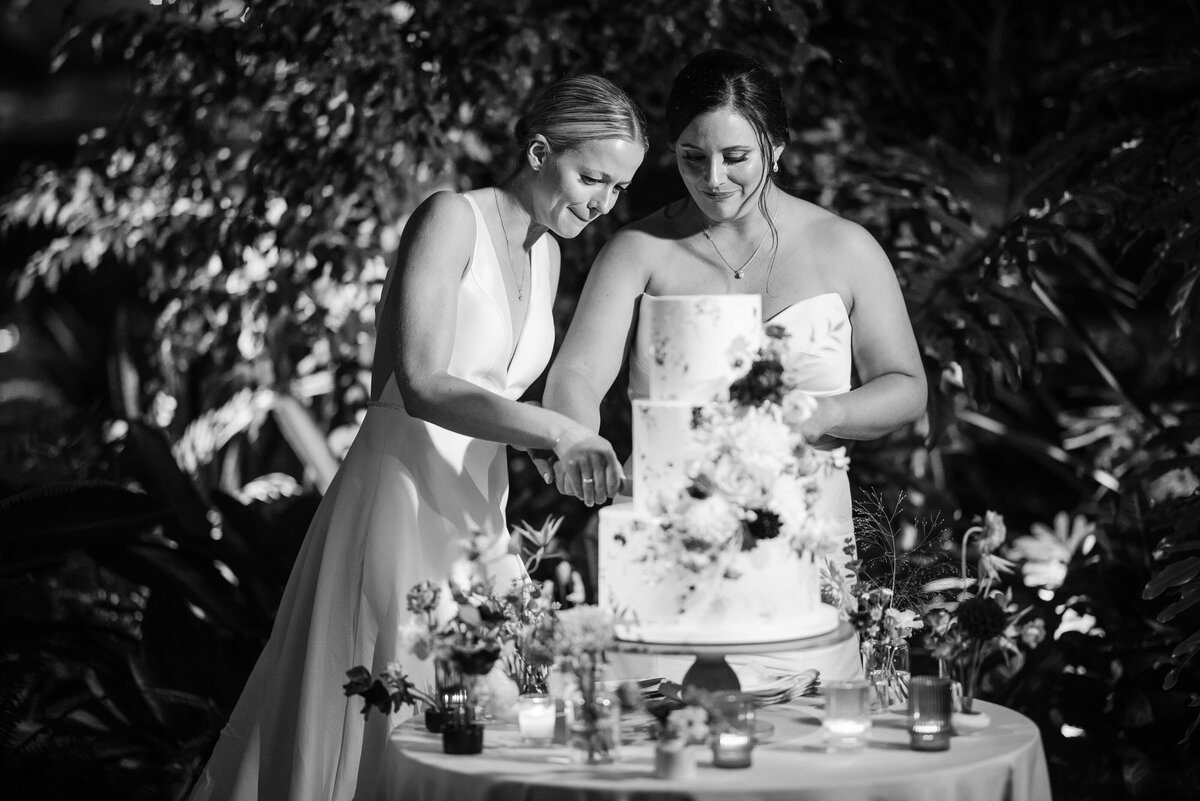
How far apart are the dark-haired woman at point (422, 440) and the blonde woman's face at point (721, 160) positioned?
0.35 ft

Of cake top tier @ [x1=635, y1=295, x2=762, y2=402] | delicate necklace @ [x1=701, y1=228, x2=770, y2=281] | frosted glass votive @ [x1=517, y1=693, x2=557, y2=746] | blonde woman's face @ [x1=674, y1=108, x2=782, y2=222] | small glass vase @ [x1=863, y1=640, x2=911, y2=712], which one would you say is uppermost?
blonde woman's face @ [x1=674, y1=108, x2=782, y2=222]

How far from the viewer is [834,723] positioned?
→ 89.0 inches

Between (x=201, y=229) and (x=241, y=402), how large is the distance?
1.18 m

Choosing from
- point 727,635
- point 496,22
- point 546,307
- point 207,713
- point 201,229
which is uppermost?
point 496,22

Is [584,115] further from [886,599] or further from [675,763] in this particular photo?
[675,763]

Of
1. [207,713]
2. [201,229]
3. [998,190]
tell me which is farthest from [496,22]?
[207,713]

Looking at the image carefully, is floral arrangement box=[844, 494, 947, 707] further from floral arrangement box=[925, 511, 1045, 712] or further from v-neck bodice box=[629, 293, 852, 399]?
v-neck bodice box=[629, 293, 852, 399]

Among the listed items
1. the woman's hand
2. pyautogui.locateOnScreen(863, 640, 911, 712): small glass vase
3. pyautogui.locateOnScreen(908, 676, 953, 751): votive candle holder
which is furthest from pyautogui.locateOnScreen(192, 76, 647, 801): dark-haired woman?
pyautogui.locateOnScreen(908, 676, 953, 751): votive candle holder

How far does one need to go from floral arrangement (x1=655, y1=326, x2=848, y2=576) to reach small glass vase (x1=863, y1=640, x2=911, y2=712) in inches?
17.6

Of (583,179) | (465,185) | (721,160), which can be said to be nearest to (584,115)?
(583,179)

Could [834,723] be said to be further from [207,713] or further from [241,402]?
[241,402]

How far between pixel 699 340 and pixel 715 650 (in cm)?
49

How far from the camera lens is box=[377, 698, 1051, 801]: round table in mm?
1990

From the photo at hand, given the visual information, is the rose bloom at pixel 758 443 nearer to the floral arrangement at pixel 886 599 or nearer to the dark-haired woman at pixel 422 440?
the floral arrangement at pixel 886 599
